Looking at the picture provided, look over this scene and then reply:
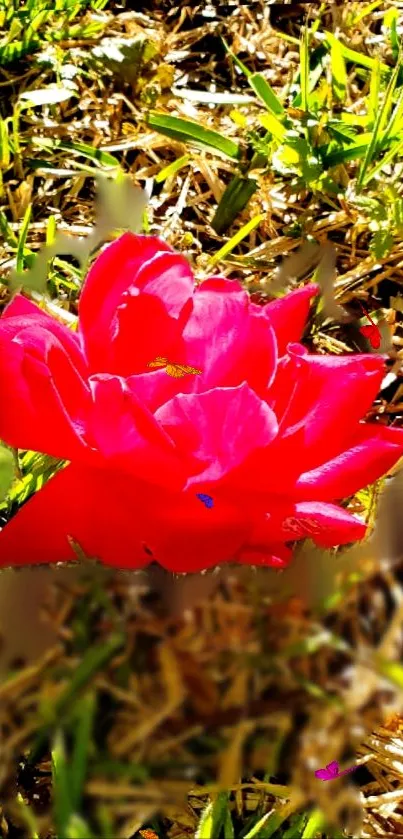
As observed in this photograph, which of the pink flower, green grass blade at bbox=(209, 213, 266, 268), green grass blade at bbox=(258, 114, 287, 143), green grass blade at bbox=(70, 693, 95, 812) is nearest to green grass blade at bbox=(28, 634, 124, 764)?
green grass blade at bbox=(70, 693, 95, 812)

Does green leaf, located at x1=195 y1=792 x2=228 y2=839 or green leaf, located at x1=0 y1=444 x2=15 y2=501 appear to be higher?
green leaf, located at x1=0 y1=444 x2=15 y2=501

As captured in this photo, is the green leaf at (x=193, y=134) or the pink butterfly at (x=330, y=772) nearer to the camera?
the pink butterfly at (x=330, y=772)

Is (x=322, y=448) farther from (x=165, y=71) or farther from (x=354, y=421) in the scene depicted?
(x=165, y=71)

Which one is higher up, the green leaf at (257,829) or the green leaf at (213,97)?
the green leaf at (213,97)

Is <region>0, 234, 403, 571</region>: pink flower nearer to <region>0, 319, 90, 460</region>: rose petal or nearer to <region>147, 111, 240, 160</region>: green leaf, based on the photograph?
<region>0, 319, 90, 460</region>: rose petal

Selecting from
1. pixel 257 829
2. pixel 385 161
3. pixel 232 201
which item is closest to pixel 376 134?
pixel 385 161

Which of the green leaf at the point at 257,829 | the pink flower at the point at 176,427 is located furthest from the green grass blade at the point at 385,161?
the green leaf at the point at 257,829

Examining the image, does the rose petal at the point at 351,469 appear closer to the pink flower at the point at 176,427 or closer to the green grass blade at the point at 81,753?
the pink flower at the point at 176,427
